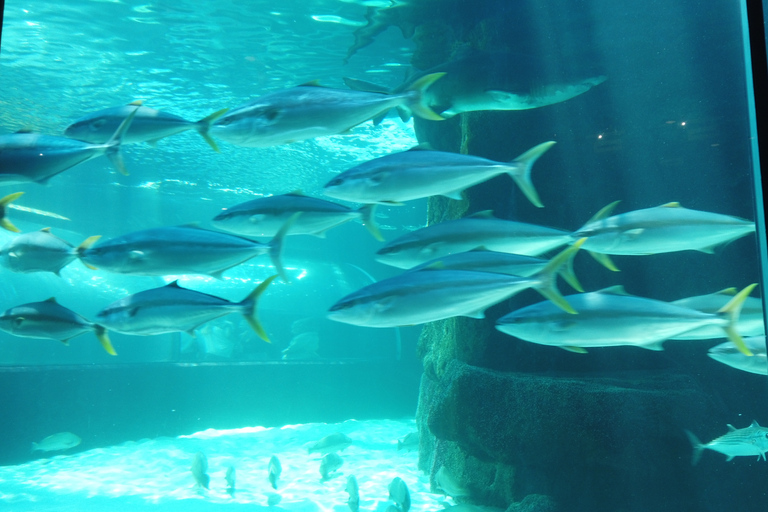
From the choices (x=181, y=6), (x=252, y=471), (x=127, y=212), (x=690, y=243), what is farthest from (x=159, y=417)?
(x=127, y=212)

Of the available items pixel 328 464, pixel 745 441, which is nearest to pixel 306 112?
pixel 745 441

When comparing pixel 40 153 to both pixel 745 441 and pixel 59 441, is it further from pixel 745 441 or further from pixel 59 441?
pixel 59 441

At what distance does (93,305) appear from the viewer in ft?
62.8

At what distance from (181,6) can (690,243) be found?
1008cm

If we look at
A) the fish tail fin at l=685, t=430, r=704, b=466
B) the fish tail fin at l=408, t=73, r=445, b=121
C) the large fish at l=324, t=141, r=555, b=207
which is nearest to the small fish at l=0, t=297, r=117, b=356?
the large fish at l=324, t=141, r=555, b=207

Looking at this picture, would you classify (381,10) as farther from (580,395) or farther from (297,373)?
(297,373)

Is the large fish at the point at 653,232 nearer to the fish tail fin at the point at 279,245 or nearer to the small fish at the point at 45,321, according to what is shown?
the fish tail fin at the point at 279,245

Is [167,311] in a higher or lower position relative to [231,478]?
higher

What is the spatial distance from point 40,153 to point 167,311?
1312 mm

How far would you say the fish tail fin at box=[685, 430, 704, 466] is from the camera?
4487 mm

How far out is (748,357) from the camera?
11.1 feet

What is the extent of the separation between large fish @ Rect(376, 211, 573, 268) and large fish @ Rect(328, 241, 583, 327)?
1.78ft

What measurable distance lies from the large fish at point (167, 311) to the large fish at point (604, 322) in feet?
6.37

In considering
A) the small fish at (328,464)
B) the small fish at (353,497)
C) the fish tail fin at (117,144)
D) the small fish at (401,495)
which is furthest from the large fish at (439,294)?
the small fish at (328,464)
